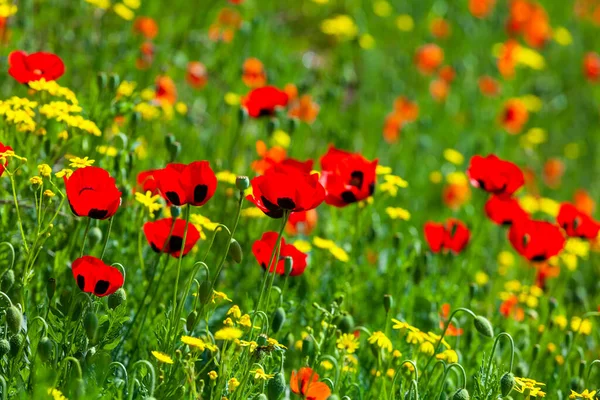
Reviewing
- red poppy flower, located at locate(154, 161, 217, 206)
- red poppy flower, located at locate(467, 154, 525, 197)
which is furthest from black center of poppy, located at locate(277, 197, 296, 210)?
red poppy flower, located at locate(467, 154, 525, 197)

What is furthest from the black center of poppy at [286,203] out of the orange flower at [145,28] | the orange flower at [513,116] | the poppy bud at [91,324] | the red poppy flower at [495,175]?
the orange flower at [513,116]

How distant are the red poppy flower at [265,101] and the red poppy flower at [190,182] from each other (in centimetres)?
134

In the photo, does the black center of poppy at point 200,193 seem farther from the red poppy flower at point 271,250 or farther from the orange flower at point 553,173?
the orange flower at point 553,173

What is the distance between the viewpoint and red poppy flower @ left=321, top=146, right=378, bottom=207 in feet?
9.63

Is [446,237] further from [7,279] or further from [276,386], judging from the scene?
[7,279]

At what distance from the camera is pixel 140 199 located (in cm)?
275

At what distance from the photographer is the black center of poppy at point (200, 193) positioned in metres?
2.39

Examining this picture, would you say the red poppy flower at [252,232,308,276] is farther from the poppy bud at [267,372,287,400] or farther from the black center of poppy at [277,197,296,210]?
the poppy bud at [267,372,287,400]

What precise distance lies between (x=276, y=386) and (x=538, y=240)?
1.31 m

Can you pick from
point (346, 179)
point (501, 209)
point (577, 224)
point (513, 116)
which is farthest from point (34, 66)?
point (513, 116)

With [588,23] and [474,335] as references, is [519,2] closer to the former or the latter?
[588,23]

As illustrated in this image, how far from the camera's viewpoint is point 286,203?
7.74 ft

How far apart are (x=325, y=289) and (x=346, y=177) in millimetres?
631

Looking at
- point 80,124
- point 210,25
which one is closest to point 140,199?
point 80,124
